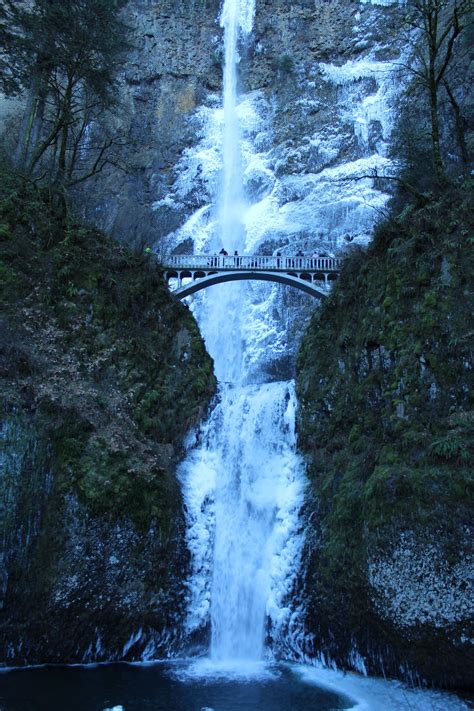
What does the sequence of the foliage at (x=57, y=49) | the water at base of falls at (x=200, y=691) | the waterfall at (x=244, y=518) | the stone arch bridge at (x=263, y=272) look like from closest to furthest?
the water at base of falls at (x=200, y=691)
the waterfall at (x=244, y=518)
the foliage at (x=57, y=49)
the stone arch bridge at (x=263, y=272)

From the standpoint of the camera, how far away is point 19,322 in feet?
43.2

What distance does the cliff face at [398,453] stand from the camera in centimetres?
939

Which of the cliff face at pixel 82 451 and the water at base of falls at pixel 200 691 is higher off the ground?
the cliff face at pixel 82 451

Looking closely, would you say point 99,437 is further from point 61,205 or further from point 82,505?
point 61,205

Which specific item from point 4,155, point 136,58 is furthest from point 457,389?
point 136,58

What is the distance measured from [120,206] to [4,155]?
17.4 meters

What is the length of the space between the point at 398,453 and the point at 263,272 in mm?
13871

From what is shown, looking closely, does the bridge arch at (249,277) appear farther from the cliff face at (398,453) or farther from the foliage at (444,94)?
the cliff face at (398,453)

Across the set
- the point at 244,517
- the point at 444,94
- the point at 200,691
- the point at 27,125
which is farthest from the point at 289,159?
the point at 200,691

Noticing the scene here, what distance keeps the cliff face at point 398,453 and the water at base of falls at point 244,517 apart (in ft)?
2.51

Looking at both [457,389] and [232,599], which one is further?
[232,599]

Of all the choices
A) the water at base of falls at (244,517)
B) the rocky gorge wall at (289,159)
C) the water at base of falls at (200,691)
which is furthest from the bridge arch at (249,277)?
the water at base of falls at (200,691)

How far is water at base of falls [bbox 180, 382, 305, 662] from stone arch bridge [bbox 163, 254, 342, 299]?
26.5ft

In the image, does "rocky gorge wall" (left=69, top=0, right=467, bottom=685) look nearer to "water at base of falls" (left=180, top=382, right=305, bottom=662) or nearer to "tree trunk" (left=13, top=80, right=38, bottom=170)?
"water at base of falls" (left=180, top=382, right=305, bottom=662)
